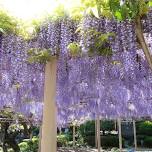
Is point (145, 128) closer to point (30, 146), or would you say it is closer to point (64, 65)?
point (30, 146)

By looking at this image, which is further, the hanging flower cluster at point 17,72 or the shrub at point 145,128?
the shrub at point 145,128

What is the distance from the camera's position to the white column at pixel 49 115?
4.54 meters

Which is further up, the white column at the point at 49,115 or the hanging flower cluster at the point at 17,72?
the hanging flower cluster at the point at 17,72

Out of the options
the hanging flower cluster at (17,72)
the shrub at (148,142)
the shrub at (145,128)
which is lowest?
the shrub at (148,142)

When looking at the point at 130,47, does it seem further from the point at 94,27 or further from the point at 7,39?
the point at 7,39

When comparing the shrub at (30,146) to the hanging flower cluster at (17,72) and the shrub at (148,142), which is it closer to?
the hanging flower cluster at (17,72)

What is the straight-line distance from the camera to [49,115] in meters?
4.64

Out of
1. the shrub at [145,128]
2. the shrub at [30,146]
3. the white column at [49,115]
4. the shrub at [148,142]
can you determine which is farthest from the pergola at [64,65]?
the shrub at [145,128]

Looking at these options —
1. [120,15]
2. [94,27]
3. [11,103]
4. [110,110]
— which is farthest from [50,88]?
[110,110]

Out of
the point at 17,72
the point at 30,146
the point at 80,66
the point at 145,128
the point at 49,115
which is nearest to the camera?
the point at 49,115

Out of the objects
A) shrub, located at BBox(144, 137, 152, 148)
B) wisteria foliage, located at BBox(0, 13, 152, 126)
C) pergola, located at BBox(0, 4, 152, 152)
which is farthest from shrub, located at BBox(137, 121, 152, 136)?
pergola, located at BBox(0, 4, 152, 152)

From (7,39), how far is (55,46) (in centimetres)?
65

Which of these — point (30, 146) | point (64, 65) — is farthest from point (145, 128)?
point (64, 65)

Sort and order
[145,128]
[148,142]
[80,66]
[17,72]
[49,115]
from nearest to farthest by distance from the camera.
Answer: [49,115] < [17,72] < [80,66] < [148,142] < [145,128]
